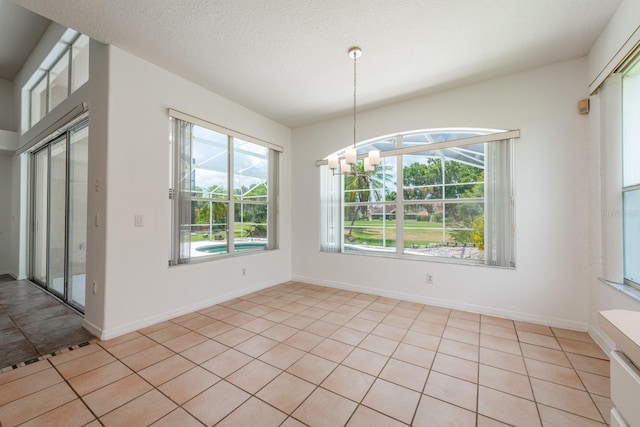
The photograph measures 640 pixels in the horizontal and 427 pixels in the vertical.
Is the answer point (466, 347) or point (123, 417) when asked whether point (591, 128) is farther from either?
point (123, 417)

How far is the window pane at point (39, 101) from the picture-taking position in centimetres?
425

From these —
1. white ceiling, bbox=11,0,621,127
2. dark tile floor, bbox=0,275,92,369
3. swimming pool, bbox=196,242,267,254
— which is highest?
white ceiling, bbox=11,0,621,127

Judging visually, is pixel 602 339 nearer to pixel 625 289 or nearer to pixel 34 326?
pixel 625 289

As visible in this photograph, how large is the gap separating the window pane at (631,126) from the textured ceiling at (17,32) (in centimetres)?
700

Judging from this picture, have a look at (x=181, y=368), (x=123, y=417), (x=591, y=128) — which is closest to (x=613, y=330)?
(x=123, y=417)

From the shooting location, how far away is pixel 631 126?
85.2 inches

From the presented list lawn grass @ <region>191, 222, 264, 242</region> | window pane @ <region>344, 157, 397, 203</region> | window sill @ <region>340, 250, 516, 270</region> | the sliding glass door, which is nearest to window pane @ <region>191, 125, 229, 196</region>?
lawn grass @ <region>191, 222, 264, 242</region>

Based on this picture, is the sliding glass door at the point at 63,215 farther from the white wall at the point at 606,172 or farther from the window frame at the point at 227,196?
the white wall at the point at 606,172

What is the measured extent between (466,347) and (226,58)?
3.83 m

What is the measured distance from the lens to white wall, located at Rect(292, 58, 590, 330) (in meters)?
2.76

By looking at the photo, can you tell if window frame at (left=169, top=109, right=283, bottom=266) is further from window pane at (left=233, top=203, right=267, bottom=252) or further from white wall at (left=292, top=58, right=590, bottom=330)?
white wall at (left=292, top=58, right=590, bottom=330)

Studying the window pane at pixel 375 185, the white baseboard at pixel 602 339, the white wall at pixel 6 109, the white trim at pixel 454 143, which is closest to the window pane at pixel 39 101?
the white wall at pixel 6 109

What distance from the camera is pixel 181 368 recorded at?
2086 mm

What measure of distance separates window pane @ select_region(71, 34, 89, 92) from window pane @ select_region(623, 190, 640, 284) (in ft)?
18.4
